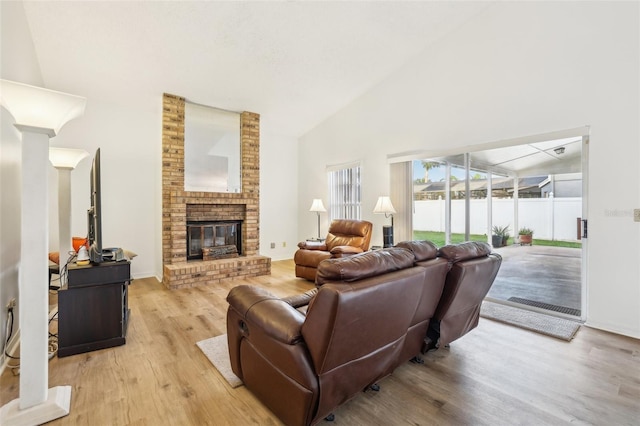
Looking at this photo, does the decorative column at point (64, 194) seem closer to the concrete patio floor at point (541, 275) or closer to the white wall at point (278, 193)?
the white wall at point (278, 193)

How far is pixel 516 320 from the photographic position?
3.08 m

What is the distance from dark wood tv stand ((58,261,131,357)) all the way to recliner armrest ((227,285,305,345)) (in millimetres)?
1402

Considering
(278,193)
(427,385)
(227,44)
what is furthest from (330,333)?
(278,193)

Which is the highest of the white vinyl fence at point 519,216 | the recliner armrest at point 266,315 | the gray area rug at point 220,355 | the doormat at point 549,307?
the white vinyl fence at point 519,216

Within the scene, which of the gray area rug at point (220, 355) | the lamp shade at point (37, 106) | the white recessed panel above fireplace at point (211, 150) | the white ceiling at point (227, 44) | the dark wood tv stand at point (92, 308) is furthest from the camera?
the white recessed panel above fireplace at point (211, 150)

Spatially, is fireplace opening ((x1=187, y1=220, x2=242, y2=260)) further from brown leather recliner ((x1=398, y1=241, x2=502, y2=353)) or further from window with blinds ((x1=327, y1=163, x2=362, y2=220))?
brown leather recliner ((x1=398, y1=241, x2=502, y2=353))

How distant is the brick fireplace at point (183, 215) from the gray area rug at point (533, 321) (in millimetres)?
3461

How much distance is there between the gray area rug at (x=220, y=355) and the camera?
202 cm

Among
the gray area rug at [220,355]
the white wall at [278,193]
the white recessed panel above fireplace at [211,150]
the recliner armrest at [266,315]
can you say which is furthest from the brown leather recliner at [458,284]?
the white wall at [278,193]

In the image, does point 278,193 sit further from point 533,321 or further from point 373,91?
point 533,321

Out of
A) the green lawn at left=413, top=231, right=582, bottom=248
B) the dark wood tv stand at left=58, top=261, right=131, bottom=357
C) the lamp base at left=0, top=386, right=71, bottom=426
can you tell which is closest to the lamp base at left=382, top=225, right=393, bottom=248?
the green lawn at left=413, top=231, right=582, bottom=248

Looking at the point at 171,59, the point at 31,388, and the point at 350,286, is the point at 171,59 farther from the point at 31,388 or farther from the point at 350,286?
the point at 350,286

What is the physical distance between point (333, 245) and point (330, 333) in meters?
3.66

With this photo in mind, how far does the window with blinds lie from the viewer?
18.6ft
